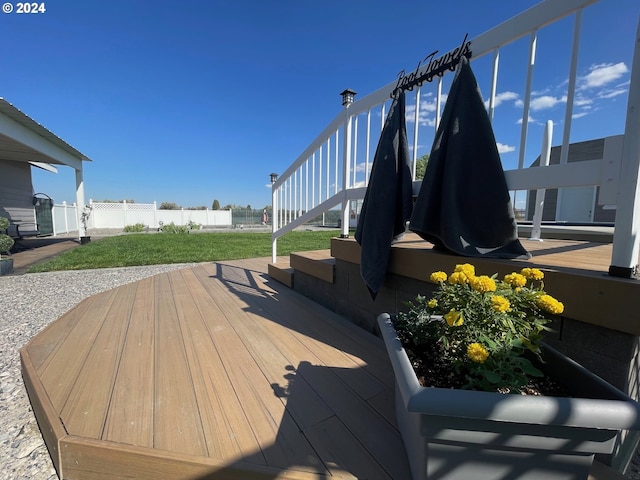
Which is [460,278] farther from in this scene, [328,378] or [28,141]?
[28,141]

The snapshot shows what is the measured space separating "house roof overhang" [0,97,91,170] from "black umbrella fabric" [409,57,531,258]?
714 centimetres

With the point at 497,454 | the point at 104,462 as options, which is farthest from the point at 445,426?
the point at 104,462

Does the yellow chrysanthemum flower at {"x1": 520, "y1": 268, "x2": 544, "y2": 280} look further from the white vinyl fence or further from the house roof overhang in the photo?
the white vinyl fence

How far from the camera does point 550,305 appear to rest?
767 millimetres

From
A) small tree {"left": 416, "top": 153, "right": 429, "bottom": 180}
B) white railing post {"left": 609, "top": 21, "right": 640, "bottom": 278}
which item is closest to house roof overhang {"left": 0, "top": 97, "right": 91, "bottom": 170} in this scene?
small tree {"left": 416, "top": 153, "right": 429, "bottom": 180}

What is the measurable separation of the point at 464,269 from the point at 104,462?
5.03 feet

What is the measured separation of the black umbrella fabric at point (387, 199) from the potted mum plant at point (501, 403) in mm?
765

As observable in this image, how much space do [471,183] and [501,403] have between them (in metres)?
1.02

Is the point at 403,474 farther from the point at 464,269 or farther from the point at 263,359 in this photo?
the point at 263,359

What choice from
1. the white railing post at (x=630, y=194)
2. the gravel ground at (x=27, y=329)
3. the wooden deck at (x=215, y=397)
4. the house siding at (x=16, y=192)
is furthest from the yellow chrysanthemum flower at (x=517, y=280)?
the house siding at (x=16, y=192)

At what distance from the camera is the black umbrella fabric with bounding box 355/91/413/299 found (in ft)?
5.54

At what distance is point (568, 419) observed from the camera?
23.5 inches

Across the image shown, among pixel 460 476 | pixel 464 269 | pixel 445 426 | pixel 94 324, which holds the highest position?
pixel 464 269

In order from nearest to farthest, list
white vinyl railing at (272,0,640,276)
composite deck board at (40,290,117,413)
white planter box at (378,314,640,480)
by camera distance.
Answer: white planter box at (378,314,640,480), white vinyl railing at (272,0,640,276), composite deck board at (40,290,117,413)
